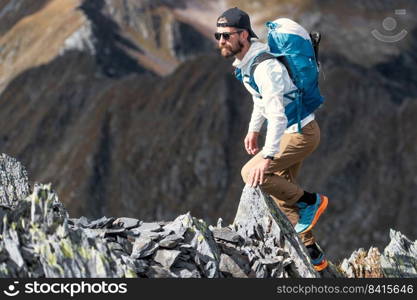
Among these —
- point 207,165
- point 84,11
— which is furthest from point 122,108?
point 84,11

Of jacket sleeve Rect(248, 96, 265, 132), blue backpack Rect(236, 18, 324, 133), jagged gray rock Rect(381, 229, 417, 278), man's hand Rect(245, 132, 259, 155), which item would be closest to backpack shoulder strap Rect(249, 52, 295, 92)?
blue backpack Rect(236, 18, 324, 133)

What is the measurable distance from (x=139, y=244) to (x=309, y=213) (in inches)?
127

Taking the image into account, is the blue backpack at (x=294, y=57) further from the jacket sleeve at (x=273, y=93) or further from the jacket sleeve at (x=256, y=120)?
the jacket sleeve at (x=256, y=120)

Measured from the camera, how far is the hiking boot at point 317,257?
13.7 metres

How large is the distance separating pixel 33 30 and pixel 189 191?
87.9 meters

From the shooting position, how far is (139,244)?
12.1 metres

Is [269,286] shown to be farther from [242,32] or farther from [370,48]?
[370,48]

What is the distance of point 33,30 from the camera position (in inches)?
6978

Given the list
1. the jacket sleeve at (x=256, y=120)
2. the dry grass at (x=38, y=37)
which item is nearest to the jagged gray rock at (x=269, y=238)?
the jacket sleeve at (x=256, y=120)

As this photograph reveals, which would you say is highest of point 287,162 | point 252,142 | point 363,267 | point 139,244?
point 252,142

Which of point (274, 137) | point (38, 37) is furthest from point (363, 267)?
point (38, 37)

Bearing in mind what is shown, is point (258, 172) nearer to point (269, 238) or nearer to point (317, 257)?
point (269, 238)

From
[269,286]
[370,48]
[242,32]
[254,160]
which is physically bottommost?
[370,48]

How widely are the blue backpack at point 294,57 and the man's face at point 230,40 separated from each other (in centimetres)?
37
